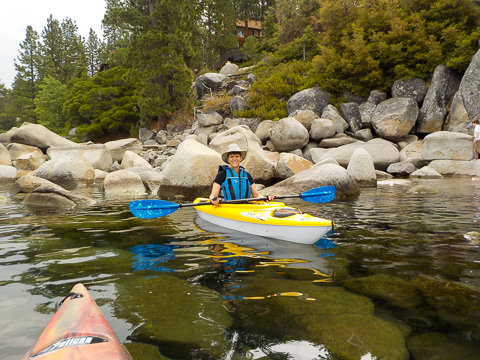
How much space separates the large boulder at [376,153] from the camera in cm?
1415

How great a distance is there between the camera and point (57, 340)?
1783mm

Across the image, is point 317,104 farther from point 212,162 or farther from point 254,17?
point 254,17

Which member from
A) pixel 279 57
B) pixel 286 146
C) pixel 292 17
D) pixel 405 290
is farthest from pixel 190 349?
pixel 292 17

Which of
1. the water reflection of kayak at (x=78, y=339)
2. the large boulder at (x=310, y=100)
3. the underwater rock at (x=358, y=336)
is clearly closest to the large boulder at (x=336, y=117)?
the large boulder at (x=310, y=100)

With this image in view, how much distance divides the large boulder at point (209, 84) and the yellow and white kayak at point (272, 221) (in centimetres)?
2517

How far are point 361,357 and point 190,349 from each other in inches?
42.0

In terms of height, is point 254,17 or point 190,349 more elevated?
point 254,17

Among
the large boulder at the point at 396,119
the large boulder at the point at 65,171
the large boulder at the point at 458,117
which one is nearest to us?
the large boulder at the point at 65,171

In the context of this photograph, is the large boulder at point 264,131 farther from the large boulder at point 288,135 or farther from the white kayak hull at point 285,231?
the white kayak hull at point 285,231

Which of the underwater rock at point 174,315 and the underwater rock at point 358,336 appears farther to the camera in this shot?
the underwater rock at point 174,315

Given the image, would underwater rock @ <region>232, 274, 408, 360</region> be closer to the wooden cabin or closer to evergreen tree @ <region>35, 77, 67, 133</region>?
evergreen tree @ <region>35, 77, 67, 133</region>

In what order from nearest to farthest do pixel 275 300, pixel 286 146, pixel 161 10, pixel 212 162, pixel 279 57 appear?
pixel 275 300, pixel 212 162, pixel 286 146, pixel 161 10, pixel 279 57

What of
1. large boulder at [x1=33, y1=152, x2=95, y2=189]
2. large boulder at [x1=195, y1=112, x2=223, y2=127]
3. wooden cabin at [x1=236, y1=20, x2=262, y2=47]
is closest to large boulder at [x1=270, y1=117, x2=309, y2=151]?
large boulder at [x1=195, y1=112, x2=223, y2=127]

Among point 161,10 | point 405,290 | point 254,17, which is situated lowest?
point 405,290
